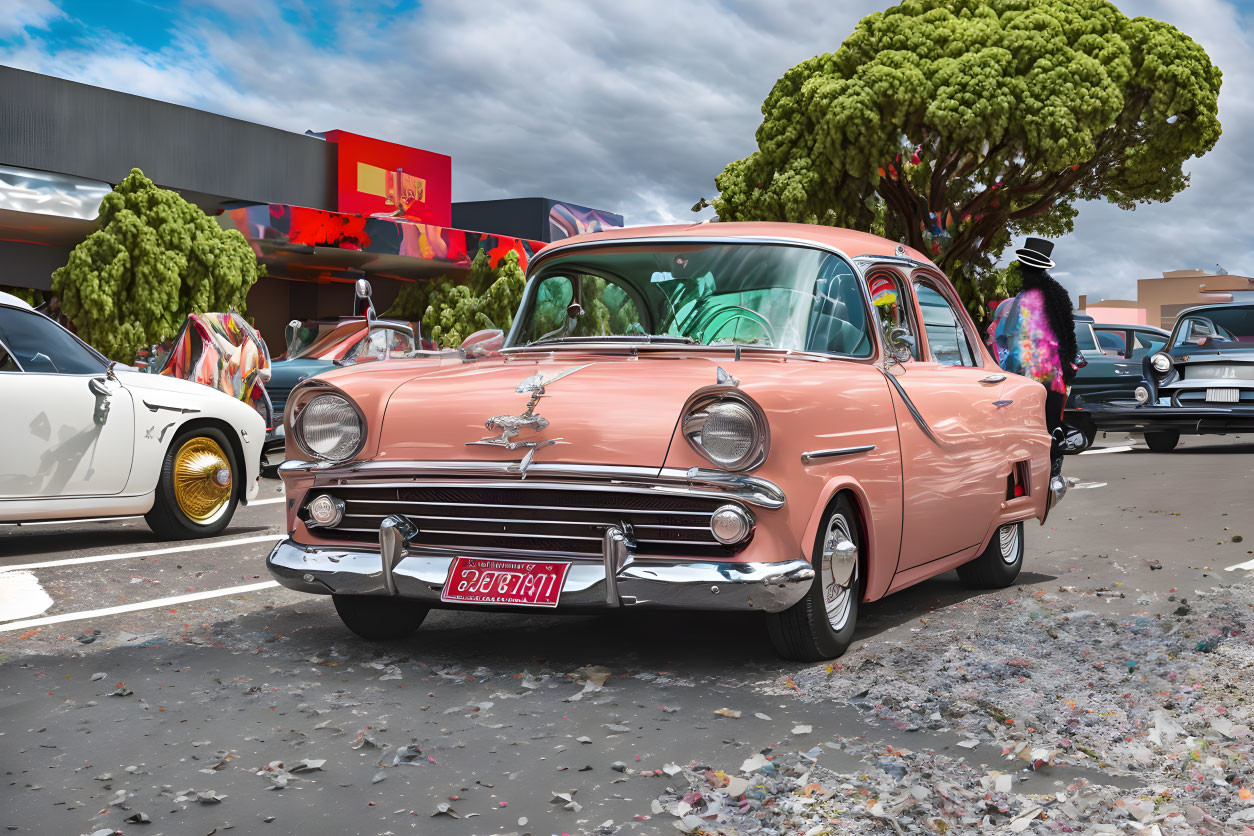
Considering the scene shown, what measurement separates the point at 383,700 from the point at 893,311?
2.84 metres

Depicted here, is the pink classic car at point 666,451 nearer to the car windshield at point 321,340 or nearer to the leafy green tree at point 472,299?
the car windshield at point 321,340

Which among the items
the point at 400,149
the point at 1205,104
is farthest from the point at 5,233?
the point at 1205,104

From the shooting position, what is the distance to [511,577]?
480 centimetres

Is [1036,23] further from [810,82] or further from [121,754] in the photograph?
[121,754]

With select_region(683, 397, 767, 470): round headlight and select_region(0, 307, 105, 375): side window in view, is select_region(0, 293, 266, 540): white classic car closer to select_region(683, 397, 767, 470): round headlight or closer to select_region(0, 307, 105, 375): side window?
select_region(0, 307, 105, 375): side window

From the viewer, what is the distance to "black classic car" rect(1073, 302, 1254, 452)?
51.4ft

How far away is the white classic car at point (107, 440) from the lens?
25.6 feet

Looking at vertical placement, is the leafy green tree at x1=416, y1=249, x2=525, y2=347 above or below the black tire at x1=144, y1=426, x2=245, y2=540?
above

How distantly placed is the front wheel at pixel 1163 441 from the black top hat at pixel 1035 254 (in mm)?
7809

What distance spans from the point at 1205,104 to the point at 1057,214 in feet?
28.1

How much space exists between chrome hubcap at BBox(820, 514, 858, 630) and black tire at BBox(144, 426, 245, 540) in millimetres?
4914

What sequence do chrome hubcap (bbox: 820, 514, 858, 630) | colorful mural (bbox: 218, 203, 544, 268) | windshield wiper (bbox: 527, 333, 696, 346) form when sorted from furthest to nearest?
colorful mural (bbox: 218, 203, 544, 268) < windshield wiper (bbox: 527, 333, 696, 346) < chrome hubcap (bbox: 820, 514, 858, 630)

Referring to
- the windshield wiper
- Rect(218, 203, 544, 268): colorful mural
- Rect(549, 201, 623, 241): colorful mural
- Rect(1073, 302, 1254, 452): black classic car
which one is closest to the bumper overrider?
the windshield wiper

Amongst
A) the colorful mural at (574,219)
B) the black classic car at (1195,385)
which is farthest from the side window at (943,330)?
the colorful mural at (574,219)
